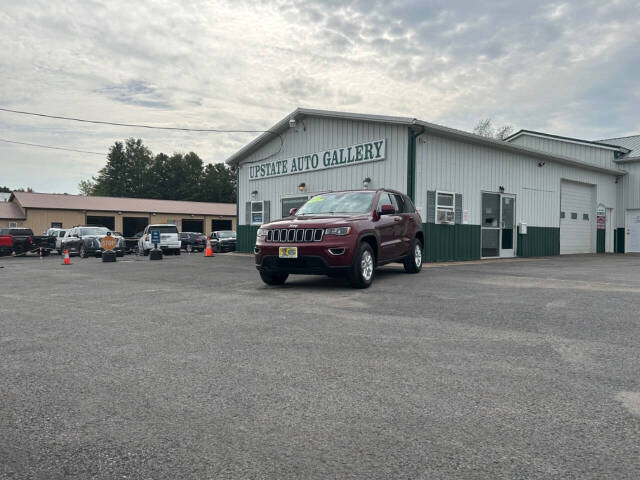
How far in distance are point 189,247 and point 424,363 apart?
26.4 meters

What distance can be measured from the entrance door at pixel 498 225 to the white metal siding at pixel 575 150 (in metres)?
9.04

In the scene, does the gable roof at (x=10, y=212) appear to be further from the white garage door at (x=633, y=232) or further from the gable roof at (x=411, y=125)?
the white garage door at (x=633, y=232)

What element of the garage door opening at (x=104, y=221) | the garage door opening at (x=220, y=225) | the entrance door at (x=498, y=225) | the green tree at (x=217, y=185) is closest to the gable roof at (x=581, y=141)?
the entrance door at (x=498, y=225)

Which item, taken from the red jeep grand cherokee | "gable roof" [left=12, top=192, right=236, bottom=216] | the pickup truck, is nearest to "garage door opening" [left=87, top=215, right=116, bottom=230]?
"gable roof" [left=12, top=192, right=236, bottom=216]

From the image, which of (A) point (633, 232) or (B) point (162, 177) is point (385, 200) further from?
(B) point (162, 177)

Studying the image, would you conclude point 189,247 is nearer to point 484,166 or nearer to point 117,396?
point 484,166

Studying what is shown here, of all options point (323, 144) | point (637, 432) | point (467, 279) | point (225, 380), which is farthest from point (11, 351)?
point (323, 144)

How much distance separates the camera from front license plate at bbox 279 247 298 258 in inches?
331

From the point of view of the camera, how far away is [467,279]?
1023cm

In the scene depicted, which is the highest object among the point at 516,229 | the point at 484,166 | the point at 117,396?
the point at 484,166

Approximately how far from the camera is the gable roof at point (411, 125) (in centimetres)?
1478

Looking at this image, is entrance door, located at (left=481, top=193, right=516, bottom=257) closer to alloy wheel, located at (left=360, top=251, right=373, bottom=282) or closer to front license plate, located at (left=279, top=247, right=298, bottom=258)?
alloy wheel, located at (left=360, top=251, right=373, bottom=282)

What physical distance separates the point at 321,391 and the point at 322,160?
14.9 meters

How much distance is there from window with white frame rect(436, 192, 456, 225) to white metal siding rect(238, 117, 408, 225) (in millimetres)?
1573
